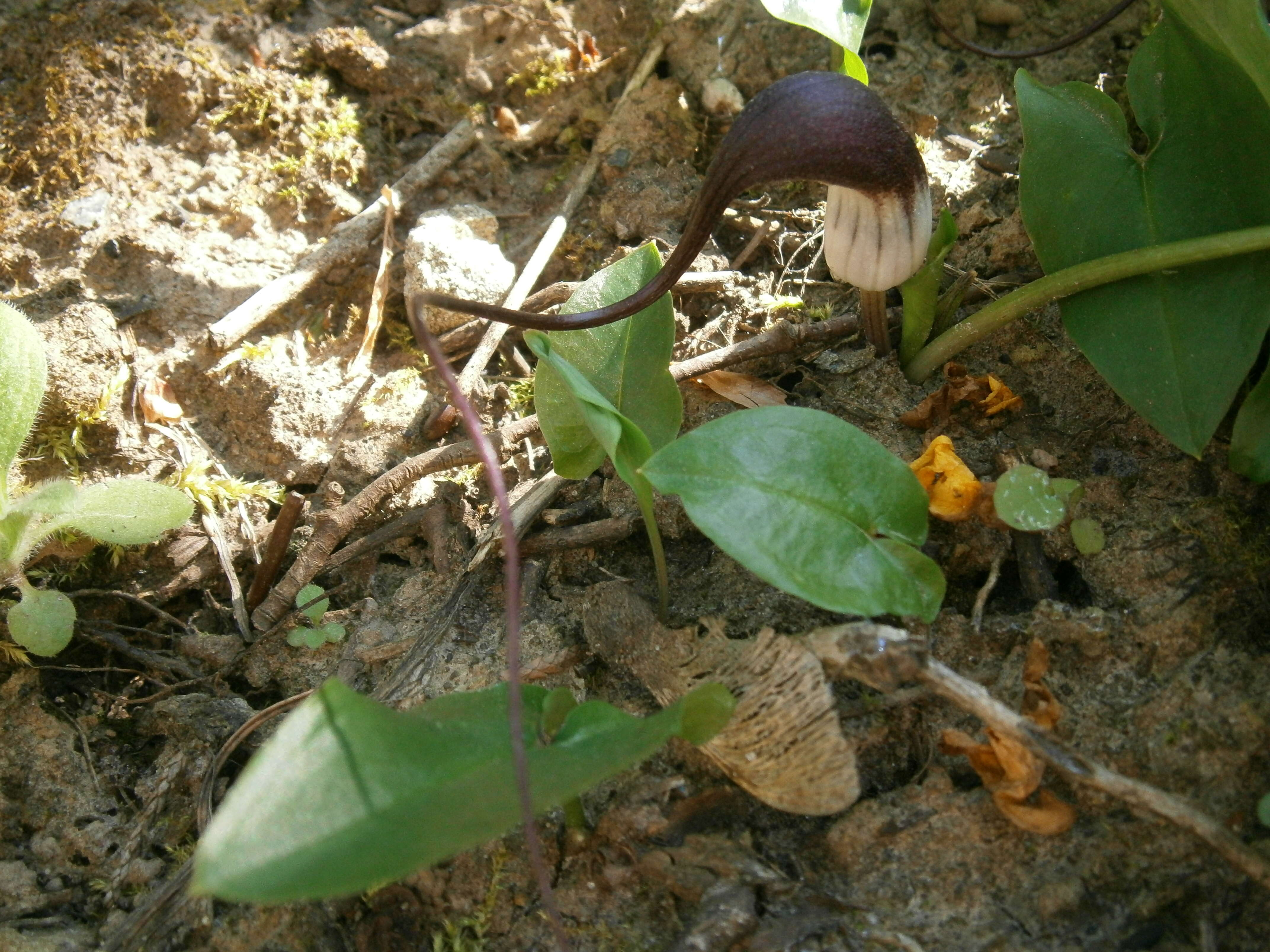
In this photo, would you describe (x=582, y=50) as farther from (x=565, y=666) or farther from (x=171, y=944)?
(x=171, y=944)

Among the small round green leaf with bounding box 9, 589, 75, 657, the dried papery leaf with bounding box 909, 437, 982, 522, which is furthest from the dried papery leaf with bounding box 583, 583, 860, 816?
the small round green leaf with bounding box 9, 589, 75, 657

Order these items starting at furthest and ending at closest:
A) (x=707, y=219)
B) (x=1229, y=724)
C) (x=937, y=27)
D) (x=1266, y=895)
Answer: (x=937, y=27)
(x=707, y=219)
(x=1229, y=724)
(x=1266, y=895)

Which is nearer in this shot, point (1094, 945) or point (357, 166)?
point (1094, 945)

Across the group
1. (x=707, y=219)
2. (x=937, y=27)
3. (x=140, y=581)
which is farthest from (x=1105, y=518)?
(x=140, y=581)

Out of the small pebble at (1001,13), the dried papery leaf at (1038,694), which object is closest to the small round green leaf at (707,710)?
the dried papery leaf at (1038,694)

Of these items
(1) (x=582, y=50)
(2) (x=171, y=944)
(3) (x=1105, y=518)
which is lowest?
(2) (x=171, y=944)

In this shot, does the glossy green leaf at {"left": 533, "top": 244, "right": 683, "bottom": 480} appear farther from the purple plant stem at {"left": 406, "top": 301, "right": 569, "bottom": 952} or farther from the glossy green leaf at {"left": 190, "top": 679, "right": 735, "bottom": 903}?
the glossy green leaf at {"left": 190, "top": 679, "right": 735, "bottom": 903}
